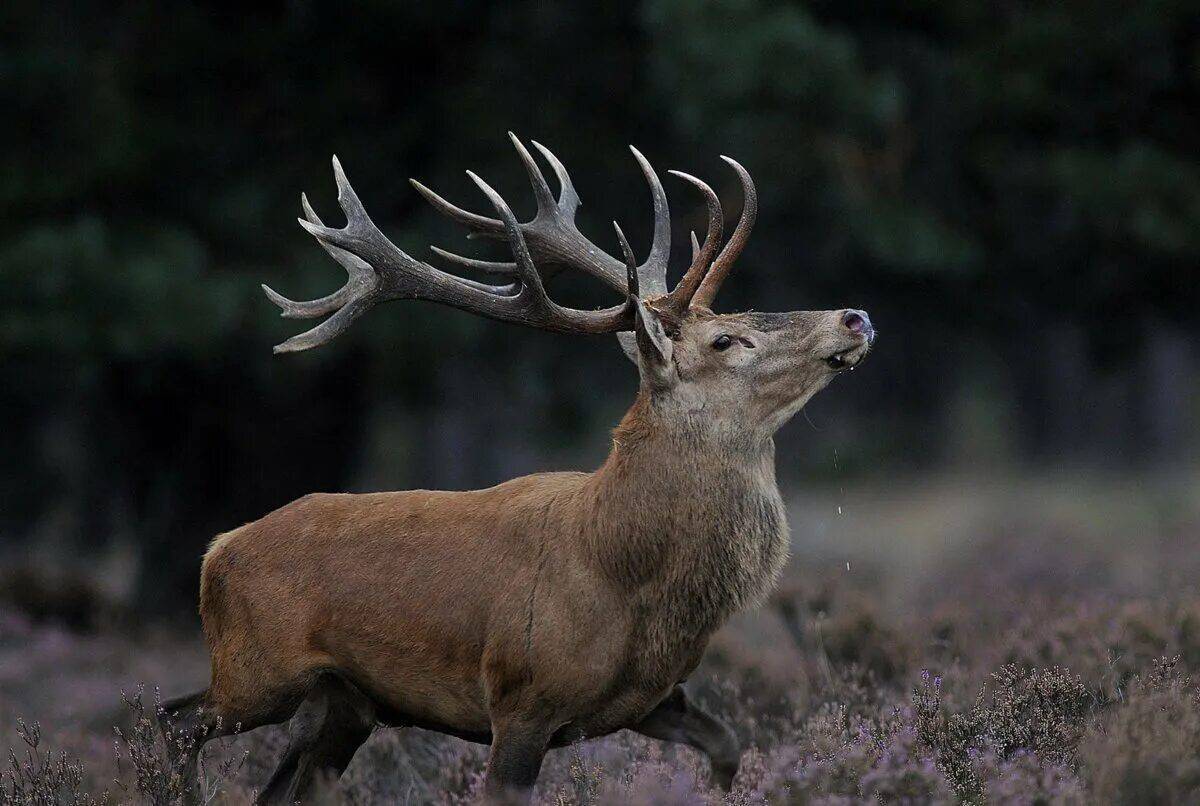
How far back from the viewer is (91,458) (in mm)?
19984

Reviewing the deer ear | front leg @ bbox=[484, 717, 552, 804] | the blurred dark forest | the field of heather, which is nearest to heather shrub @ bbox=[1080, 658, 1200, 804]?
the field of heather

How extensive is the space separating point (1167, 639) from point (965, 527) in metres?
11.7

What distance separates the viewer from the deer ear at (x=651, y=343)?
5.39m

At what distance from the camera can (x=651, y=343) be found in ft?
17.7

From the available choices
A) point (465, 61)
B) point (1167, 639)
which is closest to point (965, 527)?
point (465, 61)

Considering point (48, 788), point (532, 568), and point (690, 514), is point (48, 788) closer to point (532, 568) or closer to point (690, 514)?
point (532, 568)

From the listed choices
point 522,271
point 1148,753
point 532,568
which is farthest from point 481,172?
point 1148,753

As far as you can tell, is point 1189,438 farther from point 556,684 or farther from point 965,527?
point 556,684

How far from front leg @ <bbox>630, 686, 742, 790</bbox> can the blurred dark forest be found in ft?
19.1

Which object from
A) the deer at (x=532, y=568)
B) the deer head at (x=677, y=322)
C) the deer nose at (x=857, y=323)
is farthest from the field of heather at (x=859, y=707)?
the deer nose at (x=857, y=323)

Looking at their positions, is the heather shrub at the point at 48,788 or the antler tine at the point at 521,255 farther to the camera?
the antler tine at the point at 521,255

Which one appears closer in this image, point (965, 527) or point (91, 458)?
point (965, 527)

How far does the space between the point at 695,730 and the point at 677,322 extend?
1.40m

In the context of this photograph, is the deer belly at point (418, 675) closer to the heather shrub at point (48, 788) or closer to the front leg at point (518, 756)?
the front leg at point (518, 756)
